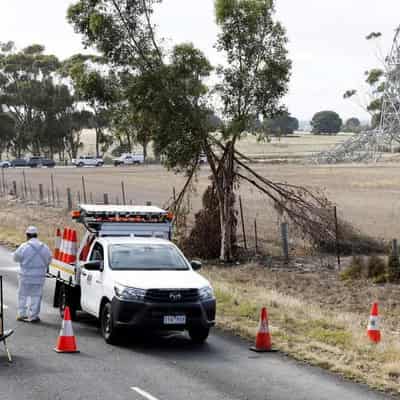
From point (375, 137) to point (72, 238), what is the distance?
90.6 meters

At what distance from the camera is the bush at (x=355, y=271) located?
73.2 ft

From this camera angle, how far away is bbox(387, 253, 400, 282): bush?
21.5 metres

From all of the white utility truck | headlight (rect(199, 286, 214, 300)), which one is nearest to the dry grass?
headlight (rect(199, 286, 214, 300))

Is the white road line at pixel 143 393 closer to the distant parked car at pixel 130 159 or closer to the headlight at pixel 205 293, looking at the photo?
the headlight at pixel 205 293

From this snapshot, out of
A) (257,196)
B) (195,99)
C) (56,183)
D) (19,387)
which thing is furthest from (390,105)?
(19,387)

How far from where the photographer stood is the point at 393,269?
70.9 ft

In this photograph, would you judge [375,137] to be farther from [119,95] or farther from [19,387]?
[19,387]

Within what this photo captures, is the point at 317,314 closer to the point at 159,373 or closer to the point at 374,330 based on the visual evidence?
the point at 374,330

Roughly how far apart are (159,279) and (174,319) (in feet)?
2.60

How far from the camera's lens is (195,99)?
27.2 m

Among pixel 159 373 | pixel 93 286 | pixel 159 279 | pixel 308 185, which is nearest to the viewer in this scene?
pixel 159 373

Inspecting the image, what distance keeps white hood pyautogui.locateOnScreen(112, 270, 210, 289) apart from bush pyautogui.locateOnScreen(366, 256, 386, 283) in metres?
8.38

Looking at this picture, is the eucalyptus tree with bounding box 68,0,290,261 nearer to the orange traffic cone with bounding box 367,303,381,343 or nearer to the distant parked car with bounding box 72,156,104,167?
the orange traffic cone with bounding box 367,303,381,343

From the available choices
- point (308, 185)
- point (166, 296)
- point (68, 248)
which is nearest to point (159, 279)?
point (166, 296)
